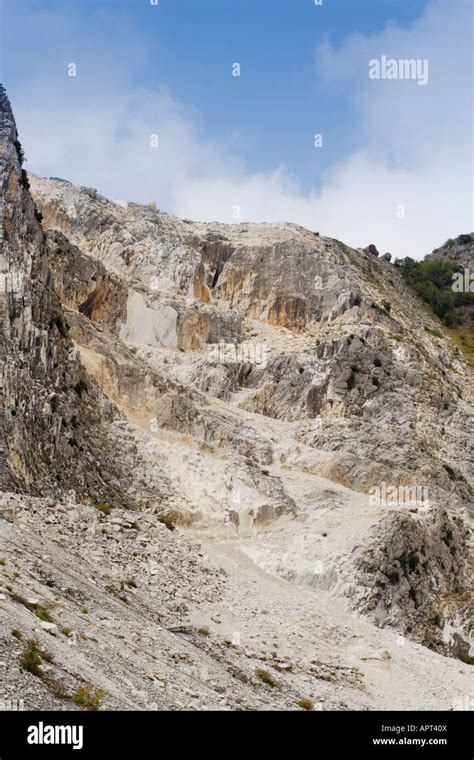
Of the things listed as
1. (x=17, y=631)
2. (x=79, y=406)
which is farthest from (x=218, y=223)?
(x=17, y=631)

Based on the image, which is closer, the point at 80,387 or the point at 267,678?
the point at 267,678

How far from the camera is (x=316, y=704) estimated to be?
922 inches

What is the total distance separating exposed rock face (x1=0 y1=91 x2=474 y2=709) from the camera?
2761cm

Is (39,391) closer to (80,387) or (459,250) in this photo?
(80,387)

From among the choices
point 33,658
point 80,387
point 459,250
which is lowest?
point 33,658

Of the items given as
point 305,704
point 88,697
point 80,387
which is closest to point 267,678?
point 305,704

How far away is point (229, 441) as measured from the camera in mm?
47406

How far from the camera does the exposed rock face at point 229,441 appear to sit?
1087 inches

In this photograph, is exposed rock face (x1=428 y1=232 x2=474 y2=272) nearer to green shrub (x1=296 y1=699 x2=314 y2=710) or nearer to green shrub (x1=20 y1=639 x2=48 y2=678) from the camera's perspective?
green shrub (x1=296 y1=699 x2=314 y2=710)

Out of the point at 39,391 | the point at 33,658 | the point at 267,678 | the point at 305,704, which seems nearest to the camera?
the point at 33,658

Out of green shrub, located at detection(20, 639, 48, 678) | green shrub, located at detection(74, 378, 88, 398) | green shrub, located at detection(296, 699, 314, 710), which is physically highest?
green shrub, located at detection(74, 378, 88, 398)

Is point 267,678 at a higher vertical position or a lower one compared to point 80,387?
lower

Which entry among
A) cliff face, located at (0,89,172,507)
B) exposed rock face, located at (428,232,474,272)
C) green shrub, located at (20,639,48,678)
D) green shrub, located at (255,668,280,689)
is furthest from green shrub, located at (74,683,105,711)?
exposed rock face, located at (428,232,474,272)

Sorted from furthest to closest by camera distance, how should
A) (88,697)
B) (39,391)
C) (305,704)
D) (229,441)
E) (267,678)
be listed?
(229,441) < (39,391) < (267,678) < (305,704) < (88,697)
